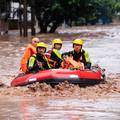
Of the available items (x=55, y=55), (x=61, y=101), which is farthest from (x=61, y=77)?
(x=61, y=101)

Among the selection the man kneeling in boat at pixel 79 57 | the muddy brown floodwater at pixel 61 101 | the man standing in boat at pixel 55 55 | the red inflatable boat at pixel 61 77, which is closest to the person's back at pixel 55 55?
the man standing in boat at pixel 55 55

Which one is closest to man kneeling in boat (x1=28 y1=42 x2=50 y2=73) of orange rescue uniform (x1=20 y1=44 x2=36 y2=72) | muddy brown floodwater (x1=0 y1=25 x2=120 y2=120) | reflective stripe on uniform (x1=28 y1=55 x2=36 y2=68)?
reflective stripe on uniform (x1=28 y1=55 x2=36 y2=68)

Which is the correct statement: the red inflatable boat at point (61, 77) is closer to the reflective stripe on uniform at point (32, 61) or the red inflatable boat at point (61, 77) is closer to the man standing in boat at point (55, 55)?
the reflective stripe on uniform at point (32, 61)

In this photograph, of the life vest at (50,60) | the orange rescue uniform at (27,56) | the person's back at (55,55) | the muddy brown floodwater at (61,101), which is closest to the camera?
the muddy brown floodwater at (61,101)

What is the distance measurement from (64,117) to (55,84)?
424cm

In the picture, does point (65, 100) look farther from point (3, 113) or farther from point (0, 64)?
point (0, 64)

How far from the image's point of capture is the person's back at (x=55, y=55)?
14848 millimetres

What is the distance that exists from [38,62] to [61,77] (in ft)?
2.66

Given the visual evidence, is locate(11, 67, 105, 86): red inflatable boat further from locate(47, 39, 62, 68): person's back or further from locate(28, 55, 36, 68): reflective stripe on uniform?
locate(47, 39, 62, 68): person's back

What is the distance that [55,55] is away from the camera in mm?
14938

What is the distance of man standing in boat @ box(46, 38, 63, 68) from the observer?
585 inches

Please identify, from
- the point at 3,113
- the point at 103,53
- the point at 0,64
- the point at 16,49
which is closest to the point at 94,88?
the point at 3,113

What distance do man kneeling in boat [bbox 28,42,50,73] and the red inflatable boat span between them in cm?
24

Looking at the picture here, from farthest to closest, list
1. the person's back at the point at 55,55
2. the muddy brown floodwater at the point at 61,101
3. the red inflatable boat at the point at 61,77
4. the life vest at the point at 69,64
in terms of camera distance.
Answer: the life vest at the point at 69,64
the person's back at the point at 55,55
the red inflatable boat at the point at 61,77
the muddy brown floodwater at the point at 61,101
